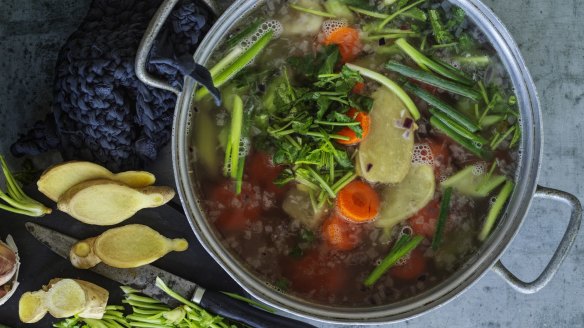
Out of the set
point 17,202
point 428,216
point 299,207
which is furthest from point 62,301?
point 428,216

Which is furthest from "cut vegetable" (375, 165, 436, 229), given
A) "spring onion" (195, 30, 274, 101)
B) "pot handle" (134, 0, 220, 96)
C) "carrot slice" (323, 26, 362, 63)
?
"pot handle" (134, 0, 220, 96)

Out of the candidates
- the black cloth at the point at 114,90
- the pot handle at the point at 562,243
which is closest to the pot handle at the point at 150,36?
the black cloth at the point at 114,90

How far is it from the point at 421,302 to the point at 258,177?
63 cm

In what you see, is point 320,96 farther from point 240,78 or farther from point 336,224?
point 336,224

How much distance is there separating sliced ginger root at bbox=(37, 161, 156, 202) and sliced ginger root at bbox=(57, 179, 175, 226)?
0.03 metres

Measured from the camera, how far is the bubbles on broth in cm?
198

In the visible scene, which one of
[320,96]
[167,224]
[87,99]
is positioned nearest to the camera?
[320,96]

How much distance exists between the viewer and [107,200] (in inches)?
82.1

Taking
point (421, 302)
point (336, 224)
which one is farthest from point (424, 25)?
point (421, 302)

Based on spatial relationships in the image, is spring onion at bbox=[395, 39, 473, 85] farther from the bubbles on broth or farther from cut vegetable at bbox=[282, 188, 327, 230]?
cut vegetable at bbox=[282, 188, 327, 230]

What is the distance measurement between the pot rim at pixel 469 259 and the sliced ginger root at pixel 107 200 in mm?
214

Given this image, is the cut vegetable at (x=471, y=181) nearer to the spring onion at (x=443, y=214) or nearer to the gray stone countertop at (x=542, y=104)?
the spring onion at (x=443, y=214)

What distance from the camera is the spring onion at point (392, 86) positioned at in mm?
1928

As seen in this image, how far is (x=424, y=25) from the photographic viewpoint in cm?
197
